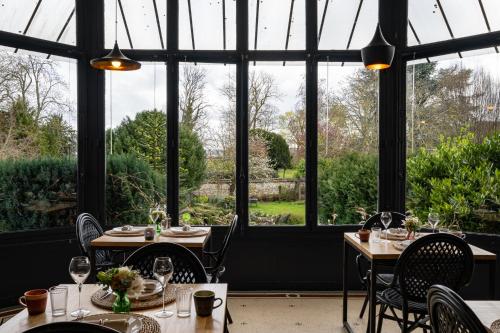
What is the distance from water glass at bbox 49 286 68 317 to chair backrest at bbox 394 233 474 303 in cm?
204

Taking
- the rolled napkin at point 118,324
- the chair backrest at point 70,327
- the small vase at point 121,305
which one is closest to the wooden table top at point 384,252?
the small vase at point 121,305

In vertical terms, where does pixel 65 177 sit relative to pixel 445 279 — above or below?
above

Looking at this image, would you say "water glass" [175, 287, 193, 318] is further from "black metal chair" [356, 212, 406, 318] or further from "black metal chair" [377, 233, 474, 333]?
"black metal chair" [356, 212, 406, 318]

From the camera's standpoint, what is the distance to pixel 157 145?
4.98 meters

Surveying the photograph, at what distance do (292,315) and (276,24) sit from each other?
322 cm

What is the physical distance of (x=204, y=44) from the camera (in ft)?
16.4

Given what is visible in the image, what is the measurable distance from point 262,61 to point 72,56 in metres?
2.15

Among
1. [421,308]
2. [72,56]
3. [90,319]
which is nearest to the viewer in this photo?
[90,319]

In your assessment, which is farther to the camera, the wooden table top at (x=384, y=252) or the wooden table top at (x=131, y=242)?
the wooden table top at (x=131, y=242)

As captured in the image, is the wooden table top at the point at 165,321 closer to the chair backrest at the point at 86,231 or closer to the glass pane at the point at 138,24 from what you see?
the chair backrest at the point at 86,231

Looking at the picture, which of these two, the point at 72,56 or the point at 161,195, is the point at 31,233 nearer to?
the point at 161,195

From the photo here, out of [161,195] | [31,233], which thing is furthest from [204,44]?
[31,233]

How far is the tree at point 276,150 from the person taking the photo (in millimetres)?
5023

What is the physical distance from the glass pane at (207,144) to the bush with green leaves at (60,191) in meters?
0.38
